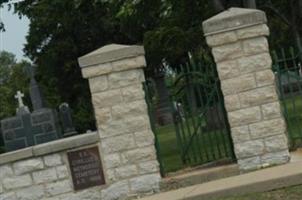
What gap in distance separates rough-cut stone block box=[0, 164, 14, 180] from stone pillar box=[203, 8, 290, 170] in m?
3.46

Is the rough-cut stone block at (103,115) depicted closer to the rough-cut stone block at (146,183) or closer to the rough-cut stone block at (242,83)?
the rough-cut stone block at (146,183)

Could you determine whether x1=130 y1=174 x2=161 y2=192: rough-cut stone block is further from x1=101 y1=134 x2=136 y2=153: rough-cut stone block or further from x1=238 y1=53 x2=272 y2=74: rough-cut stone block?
x1=238 y1=53 x2=272 y2=74: rough-cut stone block

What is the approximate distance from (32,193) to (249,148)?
11.1 feet

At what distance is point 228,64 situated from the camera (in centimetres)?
1066

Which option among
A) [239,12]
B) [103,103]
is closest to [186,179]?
[103,103]

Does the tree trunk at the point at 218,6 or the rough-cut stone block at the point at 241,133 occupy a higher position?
the tree trunk at the point at 218,6

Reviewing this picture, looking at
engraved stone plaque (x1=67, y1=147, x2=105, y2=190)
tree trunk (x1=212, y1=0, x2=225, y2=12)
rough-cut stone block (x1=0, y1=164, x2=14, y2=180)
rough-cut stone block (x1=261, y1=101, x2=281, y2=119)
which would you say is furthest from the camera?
tree trunk (x1=212, y1=0, x2=225, y2=12)

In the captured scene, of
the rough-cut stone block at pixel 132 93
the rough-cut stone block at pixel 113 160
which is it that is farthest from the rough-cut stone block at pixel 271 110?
the rough-cut stone block at pixel 113 160

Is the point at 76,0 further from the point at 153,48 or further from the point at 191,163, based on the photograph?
the point at 153,48

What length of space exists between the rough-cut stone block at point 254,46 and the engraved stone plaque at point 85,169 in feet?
8.88

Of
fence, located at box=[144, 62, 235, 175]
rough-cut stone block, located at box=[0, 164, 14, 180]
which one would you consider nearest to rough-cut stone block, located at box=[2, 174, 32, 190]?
rough-cut stone block, located at box=[0, 164, 14, 180]

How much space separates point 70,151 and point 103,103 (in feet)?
2.95

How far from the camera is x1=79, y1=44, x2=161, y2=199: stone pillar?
35.5ft

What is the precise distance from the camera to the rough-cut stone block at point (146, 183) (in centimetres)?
1083
